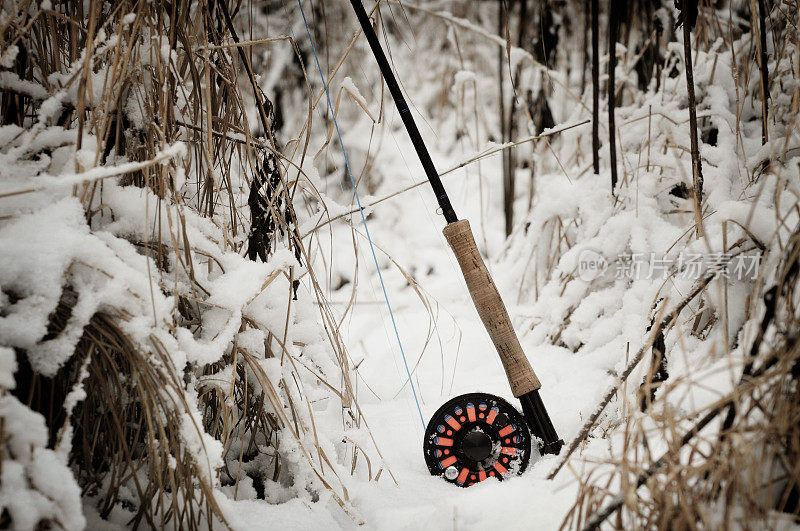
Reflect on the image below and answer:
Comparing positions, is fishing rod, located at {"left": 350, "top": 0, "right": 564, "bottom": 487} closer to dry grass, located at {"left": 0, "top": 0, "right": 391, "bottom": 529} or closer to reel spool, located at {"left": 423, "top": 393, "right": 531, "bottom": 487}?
reel spool, located at {"left": 423, "top": 393, "right": 531, "bottom": 487}

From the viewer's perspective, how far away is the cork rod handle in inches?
47.4

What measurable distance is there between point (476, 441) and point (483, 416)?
52 mm

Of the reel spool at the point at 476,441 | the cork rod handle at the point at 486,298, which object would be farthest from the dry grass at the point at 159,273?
the cork rod handle at the point at 486,298

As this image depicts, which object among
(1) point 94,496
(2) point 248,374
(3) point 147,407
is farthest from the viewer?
(2) point 248,374

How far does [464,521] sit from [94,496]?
61cm

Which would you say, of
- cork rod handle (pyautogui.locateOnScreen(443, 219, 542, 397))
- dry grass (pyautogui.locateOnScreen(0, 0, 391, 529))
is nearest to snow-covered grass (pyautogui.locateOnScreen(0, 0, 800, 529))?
dry grass (pyautogui.locateOnScreen(0, 0, 391, 529))

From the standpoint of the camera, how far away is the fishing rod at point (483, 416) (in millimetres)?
1176

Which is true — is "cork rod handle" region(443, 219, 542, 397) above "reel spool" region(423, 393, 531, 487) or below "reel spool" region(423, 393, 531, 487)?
above

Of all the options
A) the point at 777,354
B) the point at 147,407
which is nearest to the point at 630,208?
the point at 777,354

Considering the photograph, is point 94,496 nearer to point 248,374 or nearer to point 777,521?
point 248,374

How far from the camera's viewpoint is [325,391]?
133 centimetres

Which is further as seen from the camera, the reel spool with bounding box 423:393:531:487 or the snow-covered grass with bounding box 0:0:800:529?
the reel spool with bounding box 423:393:531:487

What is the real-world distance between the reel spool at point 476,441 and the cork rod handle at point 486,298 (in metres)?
0.07

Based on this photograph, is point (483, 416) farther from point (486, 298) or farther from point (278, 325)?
point (278, 325)
